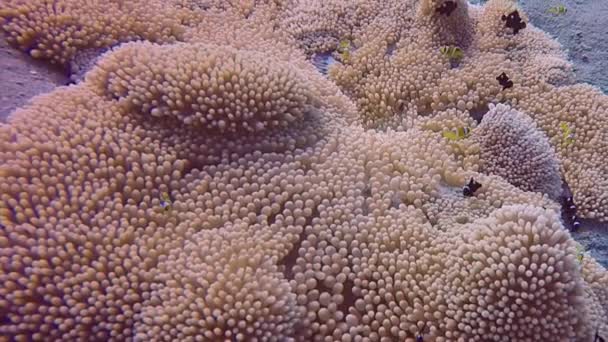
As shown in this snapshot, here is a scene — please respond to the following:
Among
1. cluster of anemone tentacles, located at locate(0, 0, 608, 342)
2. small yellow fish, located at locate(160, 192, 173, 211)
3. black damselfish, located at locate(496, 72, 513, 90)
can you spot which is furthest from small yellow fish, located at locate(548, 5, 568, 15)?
small yellow fish, located at locate(160, 192, 173, 211)

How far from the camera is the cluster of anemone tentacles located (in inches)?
75.2

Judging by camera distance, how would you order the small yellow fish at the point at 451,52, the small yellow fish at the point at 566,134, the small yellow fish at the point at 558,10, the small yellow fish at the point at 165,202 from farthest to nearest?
the small yellow fish at the point at 558,10, the small yellow fish at the point at 451,52, the small yellow fish at the point at 566,134, the small yellow fish at the point at 165,202

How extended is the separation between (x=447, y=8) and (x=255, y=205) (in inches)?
94.8

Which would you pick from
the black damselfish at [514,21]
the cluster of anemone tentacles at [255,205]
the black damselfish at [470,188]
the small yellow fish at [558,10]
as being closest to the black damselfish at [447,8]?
the black damselfish at [514,21]

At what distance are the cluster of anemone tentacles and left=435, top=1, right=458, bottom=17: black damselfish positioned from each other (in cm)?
75

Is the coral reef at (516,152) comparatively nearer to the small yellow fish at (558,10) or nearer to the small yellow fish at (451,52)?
the small yellow fish at (451,52)

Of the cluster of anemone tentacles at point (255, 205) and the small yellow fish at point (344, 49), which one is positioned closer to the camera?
the cluster of anemone tentacles at point (255, 205)

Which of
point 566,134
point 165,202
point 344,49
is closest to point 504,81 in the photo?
point 566,134

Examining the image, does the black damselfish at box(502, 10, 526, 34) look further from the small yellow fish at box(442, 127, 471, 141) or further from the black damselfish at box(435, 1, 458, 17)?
the small yellow fish at box(442, 127, 471, 141)

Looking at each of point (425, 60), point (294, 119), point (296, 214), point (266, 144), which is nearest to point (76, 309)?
point (296, 214)

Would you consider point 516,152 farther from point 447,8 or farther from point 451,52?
point 447,8

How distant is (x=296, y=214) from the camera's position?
227 centimetres

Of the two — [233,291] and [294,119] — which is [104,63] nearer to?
[294,119]

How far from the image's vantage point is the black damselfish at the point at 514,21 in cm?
392
